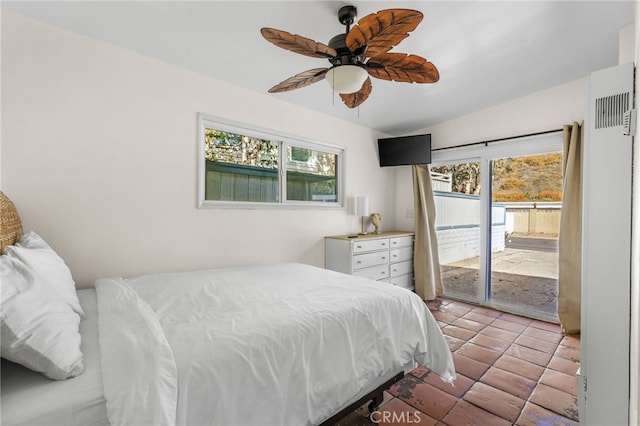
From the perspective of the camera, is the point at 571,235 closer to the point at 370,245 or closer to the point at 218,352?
the point at 370,245

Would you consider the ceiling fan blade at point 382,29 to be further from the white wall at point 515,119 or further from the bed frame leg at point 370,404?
the white wall at point 515,119

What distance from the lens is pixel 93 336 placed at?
117 centimetres

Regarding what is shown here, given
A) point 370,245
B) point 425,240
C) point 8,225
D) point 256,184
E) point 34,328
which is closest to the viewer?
point 34,328

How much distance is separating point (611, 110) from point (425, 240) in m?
2.79

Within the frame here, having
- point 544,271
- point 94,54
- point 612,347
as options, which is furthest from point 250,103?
point 544,271

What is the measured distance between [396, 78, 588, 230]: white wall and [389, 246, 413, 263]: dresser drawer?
0.45m

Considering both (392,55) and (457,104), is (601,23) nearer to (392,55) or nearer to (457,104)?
(457,104)

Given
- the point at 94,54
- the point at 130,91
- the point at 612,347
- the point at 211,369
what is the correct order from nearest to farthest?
the point at 211,369 → the point at 612,347 → the point at 94,54 → the point at 130,91

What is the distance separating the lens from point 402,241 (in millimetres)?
4039

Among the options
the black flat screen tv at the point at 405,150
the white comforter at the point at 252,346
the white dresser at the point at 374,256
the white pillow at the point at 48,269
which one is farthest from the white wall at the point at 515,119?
the white pillow at the point at 48,269

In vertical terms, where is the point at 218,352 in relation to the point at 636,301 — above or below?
below

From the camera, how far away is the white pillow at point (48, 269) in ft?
3.85

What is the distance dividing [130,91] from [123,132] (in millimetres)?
335

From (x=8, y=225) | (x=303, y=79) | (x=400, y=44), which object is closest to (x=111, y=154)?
Answer: (x=8, y=225)
